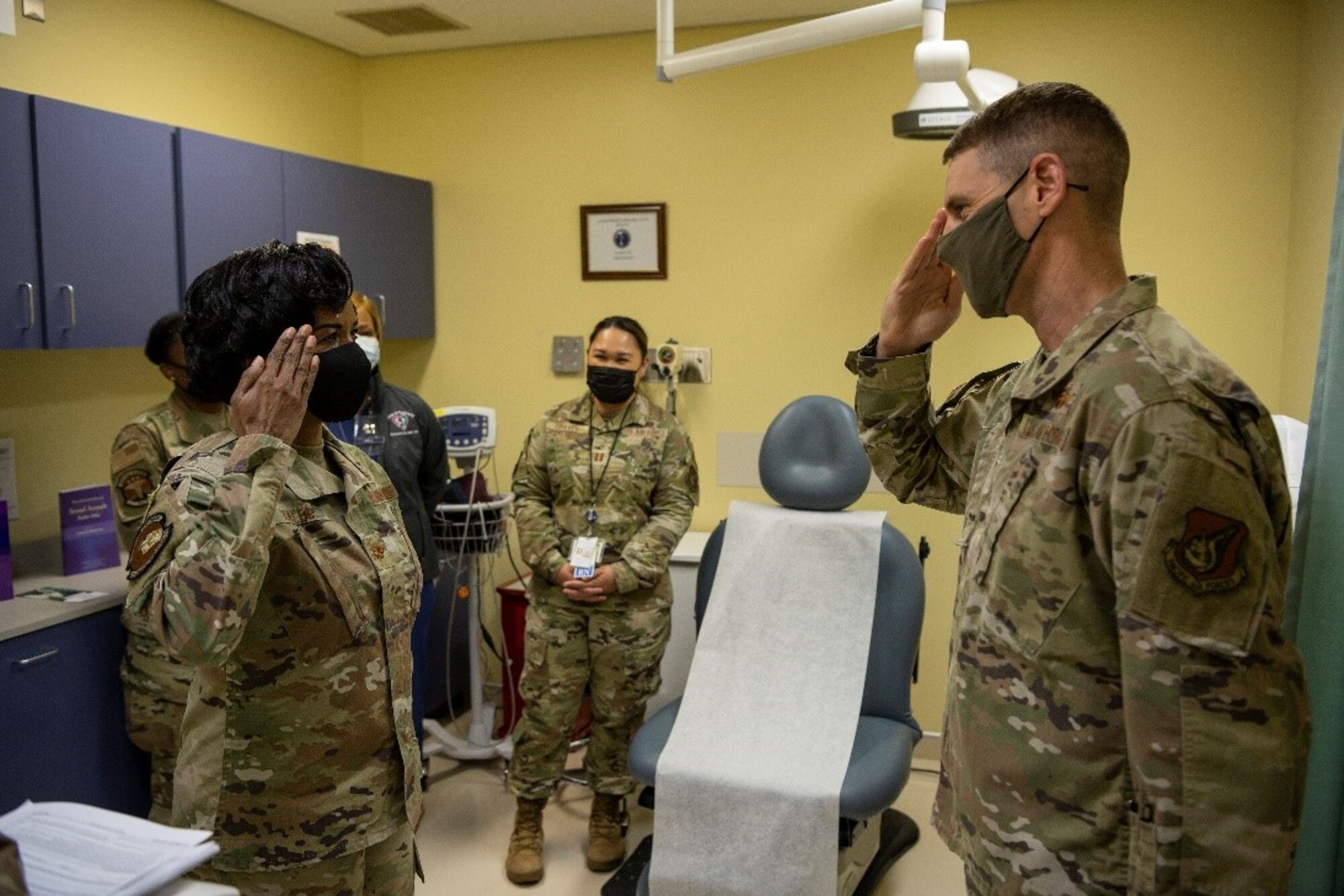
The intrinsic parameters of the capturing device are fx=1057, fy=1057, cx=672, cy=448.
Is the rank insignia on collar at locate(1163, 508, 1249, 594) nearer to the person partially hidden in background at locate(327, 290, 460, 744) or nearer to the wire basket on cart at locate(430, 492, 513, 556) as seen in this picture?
the person partially hidden in background at locate(327, 290, 460, 744)

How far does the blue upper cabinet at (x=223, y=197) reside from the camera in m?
3.16

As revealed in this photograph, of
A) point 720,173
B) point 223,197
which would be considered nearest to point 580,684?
point 223,197

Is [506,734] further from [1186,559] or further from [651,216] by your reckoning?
[1186,559]

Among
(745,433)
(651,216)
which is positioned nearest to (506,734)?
(745,433)

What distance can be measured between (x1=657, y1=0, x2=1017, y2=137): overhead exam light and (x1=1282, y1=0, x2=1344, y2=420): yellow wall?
2.92ft

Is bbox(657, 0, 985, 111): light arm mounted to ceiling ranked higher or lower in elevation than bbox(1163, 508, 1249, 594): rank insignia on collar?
higher

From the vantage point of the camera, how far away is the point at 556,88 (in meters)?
4.19

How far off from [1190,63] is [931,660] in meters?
2.23

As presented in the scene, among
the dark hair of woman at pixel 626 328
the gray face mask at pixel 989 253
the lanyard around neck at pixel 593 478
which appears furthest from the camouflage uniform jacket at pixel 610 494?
the gray face mask at pixel 989 253

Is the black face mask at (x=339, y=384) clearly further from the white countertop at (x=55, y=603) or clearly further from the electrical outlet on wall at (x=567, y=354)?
the electrical outlet on wall at (x=567, y=354)

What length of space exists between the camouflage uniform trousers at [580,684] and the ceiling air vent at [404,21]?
2.18 meters

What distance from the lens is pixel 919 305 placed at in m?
1.69

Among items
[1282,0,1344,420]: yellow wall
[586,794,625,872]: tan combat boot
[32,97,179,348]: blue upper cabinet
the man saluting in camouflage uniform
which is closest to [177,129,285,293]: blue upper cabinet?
[32,97,179,348]: blue upper cabinet

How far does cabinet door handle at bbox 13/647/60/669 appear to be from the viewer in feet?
8.35
